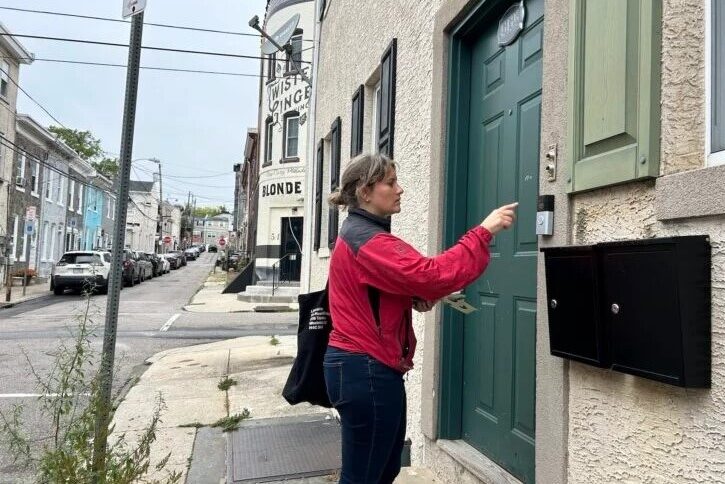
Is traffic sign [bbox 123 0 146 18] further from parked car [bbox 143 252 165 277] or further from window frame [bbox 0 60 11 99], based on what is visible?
parked car [bbox 143 252 165 277]

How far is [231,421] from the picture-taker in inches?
193

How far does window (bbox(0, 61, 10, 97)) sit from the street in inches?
372

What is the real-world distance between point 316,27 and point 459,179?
732 centimetres

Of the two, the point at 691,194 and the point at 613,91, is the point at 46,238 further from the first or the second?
the point at 691,194

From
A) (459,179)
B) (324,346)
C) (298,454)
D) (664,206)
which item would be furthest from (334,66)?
(664,206)

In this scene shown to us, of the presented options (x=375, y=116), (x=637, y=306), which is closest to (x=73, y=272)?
(x=375, y=116)

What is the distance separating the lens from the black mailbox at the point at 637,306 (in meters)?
1.63

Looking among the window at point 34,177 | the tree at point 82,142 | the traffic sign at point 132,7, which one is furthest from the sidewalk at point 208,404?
the tree at point 82,142

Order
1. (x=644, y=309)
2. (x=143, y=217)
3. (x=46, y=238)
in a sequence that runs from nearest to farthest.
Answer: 1. (x=644, y=309)
2. (x=46, y=238)
3. (x=143, y=217)

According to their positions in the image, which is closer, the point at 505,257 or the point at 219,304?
the point at 505,257

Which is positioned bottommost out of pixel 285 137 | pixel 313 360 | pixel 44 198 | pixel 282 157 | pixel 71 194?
pixel 313 360

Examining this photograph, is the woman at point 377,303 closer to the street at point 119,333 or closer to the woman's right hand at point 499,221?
the woman's right hand at point 499,221

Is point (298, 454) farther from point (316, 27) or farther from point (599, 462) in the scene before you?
point (316, 27)

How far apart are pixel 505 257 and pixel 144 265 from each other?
30.4 metres
